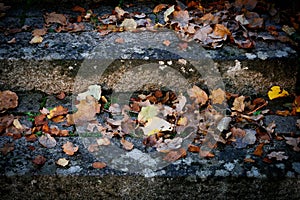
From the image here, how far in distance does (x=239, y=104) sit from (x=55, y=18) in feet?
5.98

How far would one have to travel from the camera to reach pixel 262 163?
209 centimetres

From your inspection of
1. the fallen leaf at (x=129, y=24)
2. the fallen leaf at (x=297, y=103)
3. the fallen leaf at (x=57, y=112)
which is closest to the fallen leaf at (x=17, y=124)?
the fallen leaf at (x=57, y=112)

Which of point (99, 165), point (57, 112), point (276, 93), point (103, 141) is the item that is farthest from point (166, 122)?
point (276, 93)

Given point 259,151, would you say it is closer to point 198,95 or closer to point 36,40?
point 198,95

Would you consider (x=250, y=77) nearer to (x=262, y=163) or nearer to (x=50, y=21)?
(x=262, y=163)

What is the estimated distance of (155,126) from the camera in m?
2.38

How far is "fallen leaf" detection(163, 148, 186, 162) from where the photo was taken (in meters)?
2.13

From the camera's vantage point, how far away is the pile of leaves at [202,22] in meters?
2.76

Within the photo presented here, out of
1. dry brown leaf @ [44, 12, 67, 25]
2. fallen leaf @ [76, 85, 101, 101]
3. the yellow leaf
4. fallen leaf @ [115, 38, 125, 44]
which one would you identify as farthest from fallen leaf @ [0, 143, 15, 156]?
the yellow leaf

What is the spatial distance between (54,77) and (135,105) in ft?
2.29

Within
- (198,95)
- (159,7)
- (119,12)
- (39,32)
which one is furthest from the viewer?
(159,7)

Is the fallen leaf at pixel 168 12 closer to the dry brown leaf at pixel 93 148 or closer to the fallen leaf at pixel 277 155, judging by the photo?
the dry brown leaf at pixel 93 148

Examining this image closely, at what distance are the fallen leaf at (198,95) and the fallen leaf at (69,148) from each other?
1.00m

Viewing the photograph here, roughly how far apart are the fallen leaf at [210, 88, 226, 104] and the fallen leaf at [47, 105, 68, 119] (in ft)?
3.81
